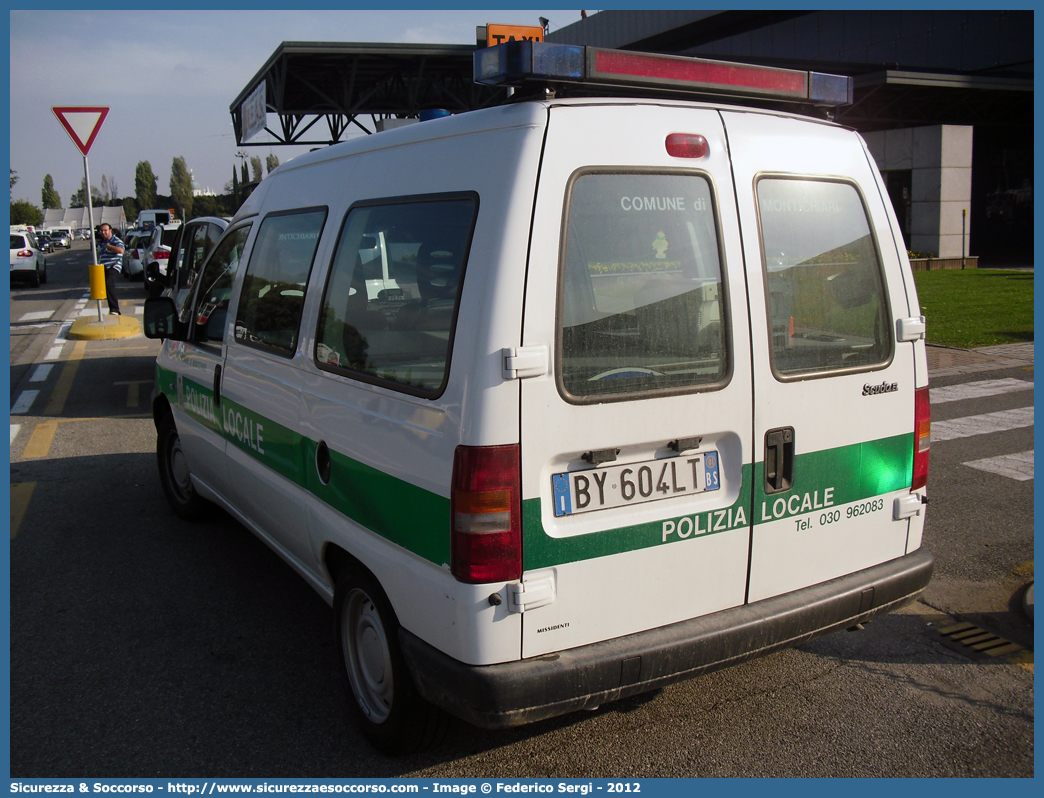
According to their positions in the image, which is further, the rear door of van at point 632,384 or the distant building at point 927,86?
the distant building at point 927,86

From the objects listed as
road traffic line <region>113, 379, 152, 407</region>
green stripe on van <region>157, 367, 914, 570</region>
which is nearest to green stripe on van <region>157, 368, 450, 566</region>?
green stripe on van <region>157, 367, 914, 570</region>

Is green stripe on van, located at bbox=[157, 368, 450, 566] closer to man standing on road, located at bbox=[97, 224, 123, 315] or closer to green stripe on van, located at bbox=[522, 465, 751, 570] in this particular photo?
green stripe on van, located at bbox=[522, 465, 751, 570]

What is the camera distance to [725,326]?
2.89 metres

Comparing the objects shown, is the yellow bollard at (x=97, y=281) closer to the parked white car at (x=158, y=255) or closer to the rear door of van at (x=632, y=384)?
the parked white car at (x=158, y=255)

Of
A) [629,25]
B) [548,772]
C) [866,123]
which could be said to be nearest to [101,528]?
[548,772]

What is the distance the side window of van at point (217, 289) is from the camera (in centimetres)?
462

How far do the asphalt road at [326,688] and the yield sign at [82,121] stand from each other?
8.93m

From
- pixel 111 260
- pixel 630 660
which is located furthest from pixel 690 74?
pixel 111 260

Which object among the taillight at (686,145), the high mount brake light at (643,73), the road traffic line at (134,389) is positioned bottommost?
the road traffic line at (134,389)

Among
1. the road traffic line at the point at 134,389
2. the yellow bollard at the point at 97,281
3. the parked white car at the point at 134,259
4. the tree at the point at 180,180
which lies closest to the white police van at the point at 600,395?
the road traffic line at the point at 134,389

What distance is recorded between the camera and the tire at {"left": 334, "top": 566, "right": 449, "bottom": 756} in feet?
9.73

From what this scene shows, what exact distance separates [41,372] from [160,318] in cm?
798

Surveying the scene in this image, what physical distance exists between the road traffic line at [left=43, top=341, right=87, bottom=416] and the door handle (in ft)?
27.3

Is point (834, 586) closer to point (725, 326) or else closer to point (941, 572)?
point (725, 326)
